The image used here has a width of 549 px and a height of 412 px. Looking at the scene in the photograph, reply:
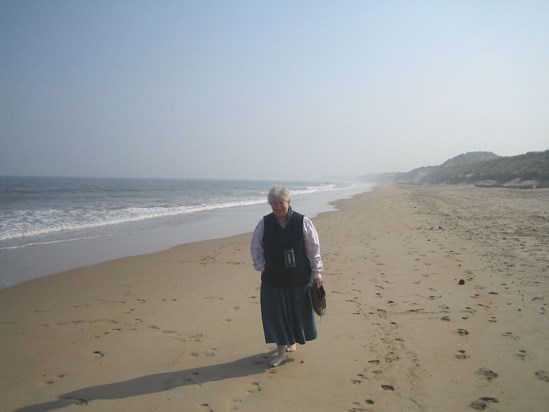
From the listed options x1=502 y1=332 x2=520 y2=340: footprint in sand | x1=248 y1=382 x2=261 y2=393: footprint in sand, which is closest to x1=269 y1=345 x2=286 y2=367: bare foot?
x1=248 y1=382 x2=261 y2=393: footprint in sand

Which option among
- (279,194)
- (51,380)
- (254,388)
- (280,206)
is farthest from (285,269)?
(51,380)

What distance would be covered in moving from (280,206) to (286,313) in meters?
1.17

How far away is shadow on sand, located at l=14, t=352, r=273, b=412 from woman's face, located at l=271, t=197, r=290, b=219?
1636 mm

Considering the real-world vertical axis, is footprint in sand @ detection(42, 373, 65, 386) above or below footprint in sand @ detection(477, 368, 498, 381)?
below

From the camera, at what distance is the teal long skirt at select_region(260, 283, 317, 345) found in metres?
3.55

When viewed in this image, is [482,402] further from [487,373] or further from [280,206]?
[280,206]

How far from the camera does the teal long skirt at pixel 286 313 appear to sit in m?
3.55

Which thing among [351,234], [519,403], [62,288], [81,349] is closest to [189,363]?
[81,349]

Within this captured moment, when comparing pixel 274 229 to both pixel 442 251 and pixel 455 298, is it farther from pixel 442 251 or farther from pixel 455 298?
pixel 442 251

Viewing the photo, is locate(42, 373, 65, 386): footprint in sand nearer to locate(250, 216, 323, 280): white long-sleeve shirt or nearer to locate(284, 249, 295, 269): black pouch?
locate(250, 216, 323, 280): white long-sleeve shirt

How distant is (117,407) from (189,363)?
84 centimetres

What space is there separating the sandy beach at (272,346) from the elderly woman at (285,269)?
353 mm

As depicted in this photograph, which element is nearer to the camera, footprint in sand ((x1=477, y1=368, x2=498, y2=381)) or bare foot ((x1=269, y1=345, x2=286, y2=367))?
footprint in sand ((x1=477, y1=368, x2=498, y2=381))

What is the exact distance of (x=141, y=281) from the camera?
22.1 feet
